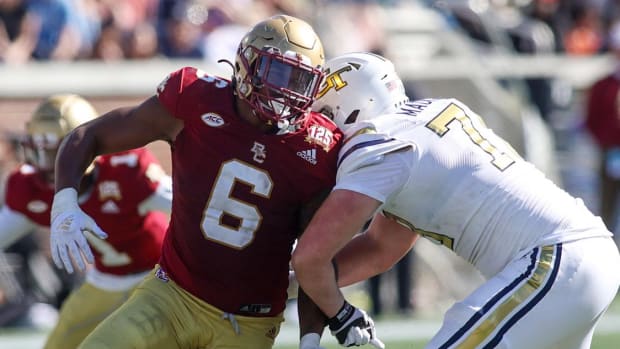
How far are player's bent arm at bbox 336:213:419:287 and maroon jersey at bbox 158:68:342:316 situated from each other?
0.32 metres

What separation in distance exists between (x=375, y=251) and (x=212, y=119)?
2.73 feet

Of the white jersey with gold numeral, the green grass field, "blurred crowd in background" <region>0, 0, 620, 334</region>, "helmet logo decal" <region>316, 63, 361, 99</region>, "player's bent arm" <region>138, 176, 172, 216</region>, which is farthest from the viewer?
"blurred crowd in background" <region>0, 0, 620, 334</region>

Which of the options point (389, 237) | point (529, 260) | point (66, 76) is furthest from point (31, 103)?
point (529, 260)

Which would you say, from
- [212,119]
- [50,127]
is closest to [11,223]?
[50,127]

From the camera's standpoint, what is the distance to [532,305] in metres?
3.89

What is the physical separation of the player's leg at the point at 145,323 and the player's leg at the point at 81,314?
1160 mm

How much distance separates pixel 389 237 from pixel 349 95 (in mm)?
585

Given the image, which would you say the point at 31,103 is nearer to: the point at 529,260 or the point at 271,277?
the point at 271,277

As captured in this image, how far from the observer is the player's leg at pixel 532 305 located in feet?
12.7

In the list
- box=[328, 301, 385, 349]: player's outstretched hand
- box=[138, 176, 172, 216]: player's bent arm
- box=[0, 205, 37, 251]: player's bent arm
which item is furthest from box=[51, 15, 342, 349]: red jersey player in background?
box=[0, 205, 37, 251]: player's bent arm

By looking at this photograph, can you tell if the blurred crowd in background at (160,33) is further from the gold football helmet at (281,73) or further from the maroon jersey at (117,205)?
the gold football helmet at (281,73)

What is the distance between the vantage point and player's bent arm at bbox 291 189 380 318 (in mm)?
3828

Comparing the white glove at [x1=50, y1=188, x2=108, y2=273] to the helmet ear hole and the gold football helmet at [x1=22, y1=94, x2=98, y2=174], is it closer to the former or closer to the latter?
the helmet ear hole

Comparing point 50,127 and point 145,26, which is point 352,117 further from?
point 145,26
